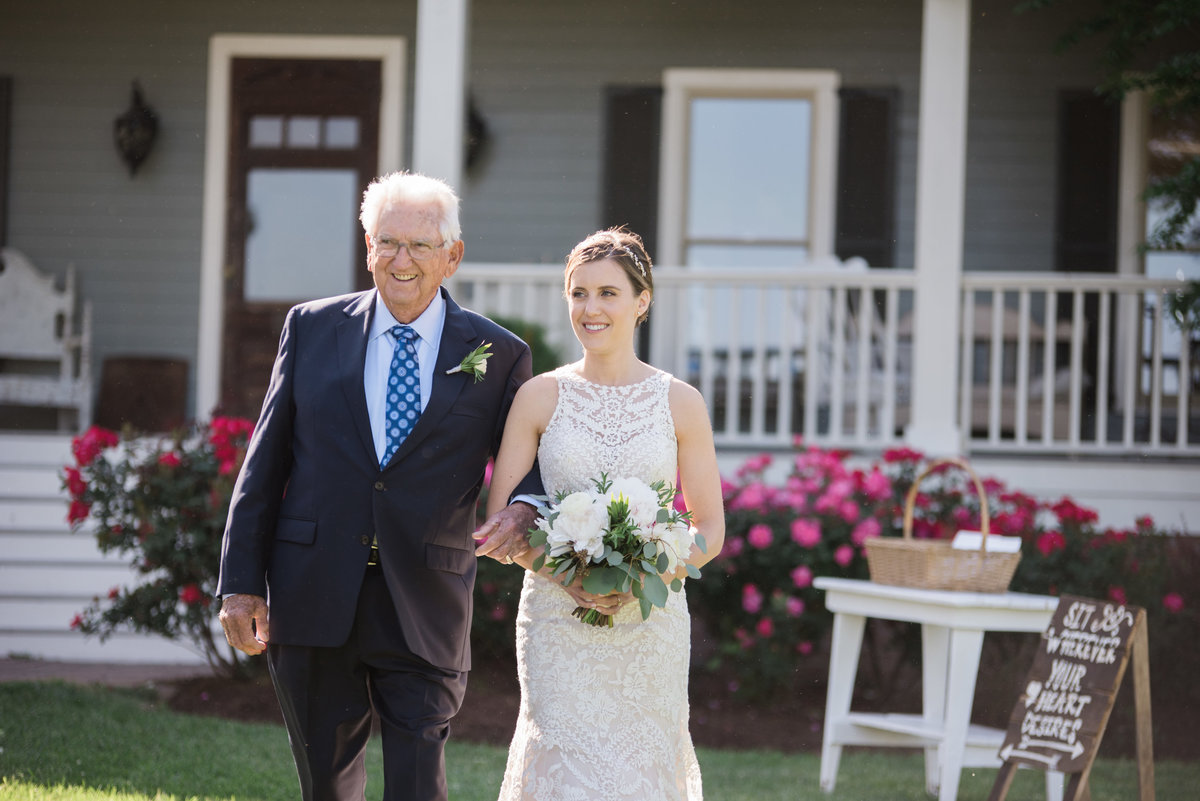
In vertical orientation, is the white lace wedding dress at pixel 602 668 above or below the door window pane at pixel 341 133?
below

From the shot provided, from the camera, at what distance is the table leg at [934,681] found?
16.8ft

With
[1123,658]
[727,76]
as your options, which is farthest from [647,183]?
[1123,658]

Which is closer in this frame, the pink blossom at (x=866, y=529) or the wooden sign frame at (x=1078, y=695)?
the wooden sign frame at (x=1078, y=695)

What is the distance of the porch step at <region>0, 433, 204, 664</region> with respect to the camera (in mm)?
7633

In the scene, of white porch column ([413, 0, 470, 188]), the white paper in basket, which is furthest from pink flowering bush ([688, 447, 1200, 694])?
white porch column ([413, 0, 470, 188])

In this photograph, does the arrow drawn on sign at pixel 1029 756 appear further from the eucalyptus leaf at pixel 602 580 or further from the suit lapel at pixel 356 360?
the suit lapel at pixel 356 360

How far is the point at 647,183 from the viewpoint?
976 centimetres

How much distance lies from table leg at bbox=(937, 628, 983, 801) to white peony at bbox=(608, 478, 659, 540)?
7.43 ft

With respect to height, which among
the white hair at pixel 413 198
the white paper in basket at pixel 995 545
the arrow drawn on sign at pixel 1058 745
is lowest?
the arrow drawn on sign at pixel 1058 745

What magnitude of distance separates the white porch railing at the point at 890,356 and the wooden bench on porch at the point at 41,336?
122 inches

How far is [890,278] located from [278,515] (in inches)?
221

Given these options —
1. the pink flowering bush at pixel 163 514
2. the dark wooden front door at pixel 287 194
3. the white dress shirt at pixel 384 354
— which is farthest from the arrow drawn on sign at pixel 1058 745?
the dark wooden front door at pixel 287 194

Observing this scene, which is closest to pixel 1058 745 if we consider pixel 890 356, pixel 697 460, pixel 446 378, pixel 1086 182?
pixel 697 460

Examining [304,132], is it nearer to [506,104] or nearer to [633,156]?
[506,104]
